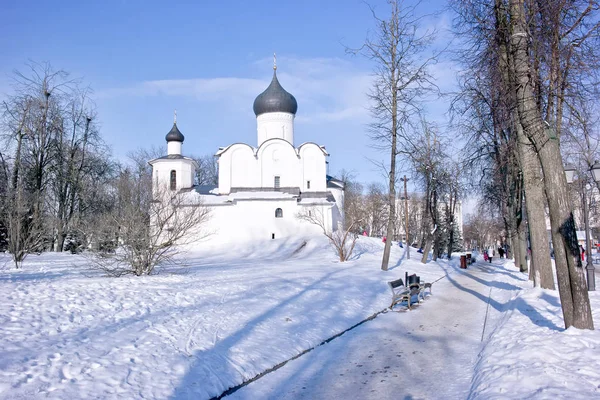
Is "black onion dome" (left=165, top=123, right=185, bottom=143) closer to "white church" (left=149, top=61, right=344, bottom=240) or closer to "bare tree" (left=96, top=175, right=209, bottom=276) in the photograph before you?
"white church" (left=149, top=61, right=344, bottom=240)

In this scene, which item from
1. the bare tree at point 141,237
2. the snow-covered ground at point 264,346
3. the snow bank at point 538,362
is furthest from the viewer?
the bare tree at point 141,237

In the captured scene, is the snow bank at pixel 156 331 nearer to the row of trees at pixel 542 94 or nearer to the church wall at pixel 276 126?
the row of trees at pixel 542 94

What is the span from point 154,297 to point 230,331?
217 centimetres

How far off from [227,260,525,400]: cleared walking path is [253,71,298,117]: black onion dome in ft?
117

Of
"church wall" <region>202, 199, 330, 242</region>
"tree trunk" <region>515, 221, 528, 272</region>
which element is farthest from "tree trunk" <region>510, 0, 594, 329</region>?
"church wall" <region>202, 199, 330, 242</region>

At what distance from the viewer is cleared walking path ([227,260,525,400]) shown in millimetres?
5836

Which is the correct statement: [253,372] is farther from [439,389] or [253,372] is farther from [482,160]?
[482,160]

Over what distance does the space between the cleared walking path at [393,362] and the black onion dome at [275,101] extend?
3559cm

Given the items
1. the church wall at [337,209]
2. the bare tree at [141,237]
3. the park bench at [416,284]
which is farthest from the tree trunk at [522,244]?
the church wall at [337,209]

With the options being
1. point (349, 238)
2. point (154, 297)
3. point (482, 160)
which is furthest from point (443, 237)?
point (154, 297)

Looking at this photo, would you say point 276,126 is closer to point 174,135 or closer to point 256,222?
point 256,222

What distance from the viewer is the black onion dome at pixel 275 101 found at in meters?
44.8

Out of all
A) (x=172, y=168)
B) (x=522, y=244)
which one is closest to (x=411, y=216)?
(x=172, y=168)

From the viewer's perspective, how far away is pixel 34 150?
96.7 ft
